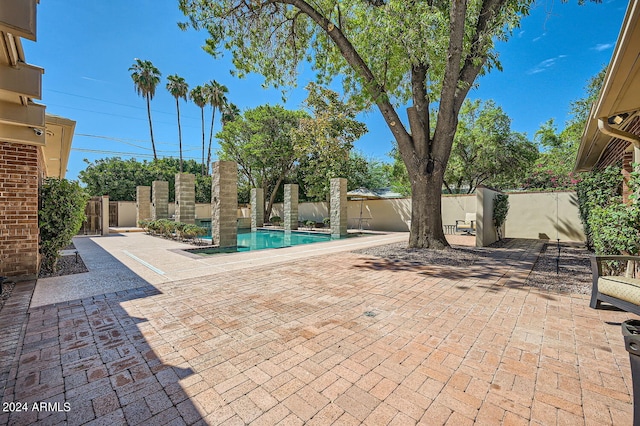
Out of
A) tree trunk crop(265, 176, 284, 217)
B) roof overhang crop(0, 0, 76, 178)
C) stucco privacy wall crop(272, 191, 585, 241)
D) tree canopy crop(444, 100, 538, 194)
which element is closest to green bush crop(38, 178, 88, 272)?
roof overhang crop(0, 0, 76, 178)

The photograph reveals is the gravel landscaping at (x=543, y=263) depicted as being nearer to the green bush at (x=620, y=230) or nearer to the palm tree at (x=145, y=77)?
the green bush at (x=620, y=230)

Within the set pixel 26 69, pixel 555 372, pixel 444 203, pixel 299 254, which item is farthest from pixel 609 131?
pixel 444 203

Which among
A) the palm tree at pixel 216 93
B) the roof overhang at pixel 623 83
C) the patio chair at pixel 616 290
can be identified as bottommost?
the patio chair at pixel 616 290

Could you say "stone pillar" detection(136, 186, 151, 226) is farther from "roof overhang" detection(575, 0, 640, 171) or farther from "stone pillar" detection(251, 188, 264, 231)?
"roof overhang" detection(575, 0, 640, 171)

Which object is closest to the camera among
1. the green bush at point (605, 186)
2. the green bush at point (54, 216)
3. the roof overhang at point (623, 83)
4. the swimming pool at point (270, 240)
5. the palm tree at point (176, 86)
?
the roof overhang at point (623, 83)

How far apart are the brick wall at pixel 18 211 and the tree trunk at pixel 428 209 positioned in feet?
28.2

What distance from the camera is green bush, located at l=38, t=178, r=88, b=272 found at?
17.6ft

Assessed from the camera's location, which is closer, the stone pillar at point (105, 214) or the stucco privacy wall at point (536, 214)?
the stucco privacy wall at point (536, 214)

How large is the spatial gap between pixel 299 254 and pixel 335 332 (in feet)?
16.1

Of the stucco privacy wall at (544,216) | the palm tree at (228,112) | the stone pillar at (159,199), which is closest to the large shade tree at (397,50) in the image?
the stucco privacy wall at (544,216)

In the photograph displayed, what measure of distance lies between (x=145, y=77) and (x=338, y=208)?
24134 millimetres

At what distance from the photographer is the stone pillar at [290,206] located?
16.6 meters

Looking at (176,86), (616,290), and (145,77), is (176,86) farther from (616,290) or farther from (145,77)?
(616,290)

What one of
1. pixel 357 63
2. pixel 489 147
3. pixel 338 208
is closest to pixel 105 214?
pixel 338 208
